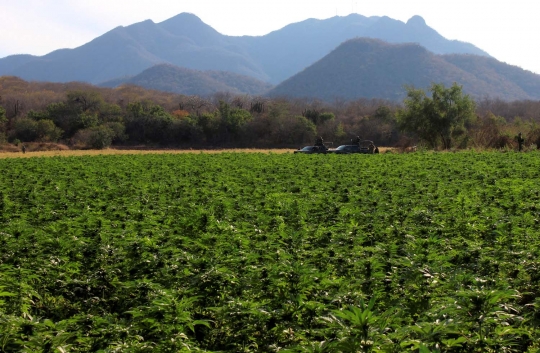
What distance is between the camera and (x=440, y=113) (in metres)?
49.4

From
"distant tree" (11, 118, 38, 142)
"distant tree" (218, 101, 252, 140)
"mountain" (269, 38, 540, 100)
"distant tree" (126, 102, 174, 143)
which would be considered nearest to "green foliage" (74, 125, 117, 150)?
"distant tree" (126, 102, 174, 143)

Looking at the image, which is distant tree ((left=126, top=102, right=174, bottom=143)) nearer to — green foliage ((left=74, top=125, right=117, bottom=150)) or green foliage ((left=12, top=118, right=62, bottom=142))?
green foliage ((left=74, top=125, right=117, bottom=150))

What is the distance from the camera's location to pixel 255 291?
582 centimetres

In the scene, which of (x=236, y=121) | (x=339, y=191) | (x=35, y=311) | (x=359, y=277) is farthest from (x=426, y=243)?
(x=236, y=121)

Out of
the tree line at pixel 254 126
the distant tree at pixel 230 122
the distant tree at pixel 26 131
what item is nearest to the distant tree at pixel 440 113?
the tree line at pixel 254 126

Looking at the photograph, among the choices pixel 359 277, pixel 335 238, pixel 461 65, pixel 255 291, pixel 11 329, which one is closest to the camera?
pixel 11 329

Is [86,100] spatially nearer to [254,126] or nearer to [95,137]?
[95,137]

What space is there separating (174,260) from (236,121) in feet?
212

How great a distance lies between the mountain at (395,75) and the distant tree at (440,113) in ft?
383

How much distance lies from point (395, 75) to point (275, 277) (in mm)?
184186

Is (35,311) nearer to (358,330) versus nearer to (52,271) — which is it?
(52,271)

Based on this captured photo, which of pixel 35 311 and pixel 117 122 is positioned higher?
pixel 117 122

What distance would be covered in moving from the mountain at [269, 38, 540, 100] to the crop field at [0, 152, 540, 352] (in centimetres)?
15950

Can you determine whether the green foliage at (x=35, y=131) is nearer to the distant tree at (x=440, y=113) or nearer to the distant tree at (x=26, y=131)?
the distant tree at (x=26, y=131)
